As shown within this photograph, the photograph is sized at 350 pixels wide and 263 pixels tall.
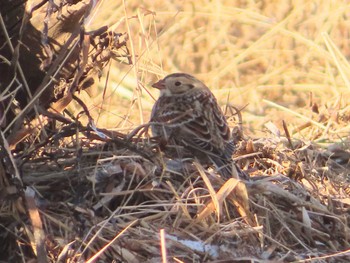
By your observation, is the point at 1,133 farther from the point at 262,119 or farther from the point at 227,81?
the point at 227,81

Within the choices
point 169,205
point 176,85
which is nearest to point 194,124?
point 176,85

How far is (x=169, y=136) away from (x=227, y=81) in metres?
4.96

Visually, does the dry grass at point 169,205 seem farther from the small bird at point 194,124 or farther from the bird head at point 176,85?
the bird head at point 176,85

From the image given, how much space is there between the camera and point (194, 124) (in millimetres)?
4809

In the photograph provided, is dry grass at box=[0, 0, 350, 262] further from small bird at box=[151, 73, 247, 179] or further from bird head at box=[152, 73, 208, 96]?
bird head at box=[152, 73, 208, 96]

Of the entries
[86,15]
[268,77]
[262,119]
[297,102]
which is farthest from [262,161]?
[268,77]

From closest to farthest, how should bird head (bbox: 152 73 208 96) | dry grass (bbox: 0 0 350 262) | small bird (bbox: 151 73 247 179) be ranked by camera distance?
dry grass (bbox: 0 0 350 262) < small bird (bbox: 151 73 247 179) < bird head (bbox: 152 73 208 96)

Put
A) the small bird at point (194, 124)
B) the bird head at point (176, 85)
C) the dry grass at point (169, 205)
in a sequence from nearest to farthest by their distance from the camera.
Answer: the dry grass at point (169, 205) → the small bird at point (194, 124) → the bird head at point (176, 85)

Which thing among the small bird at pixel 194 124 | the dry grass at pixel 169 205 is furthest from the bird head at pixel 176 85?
the dry grass at pixel 169 205

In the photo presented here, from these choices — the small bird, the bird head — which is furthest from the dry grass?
the bird head

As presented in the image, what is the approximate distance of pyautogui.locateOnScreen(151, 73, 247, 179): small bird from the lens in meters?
4.56

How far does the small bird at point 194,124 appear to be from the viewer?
456 centimetres

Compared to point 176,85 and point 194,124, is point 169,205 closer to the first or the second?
point 194,124

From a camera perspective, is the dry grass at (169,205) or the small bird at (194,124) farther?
the small bird at (194,124)
